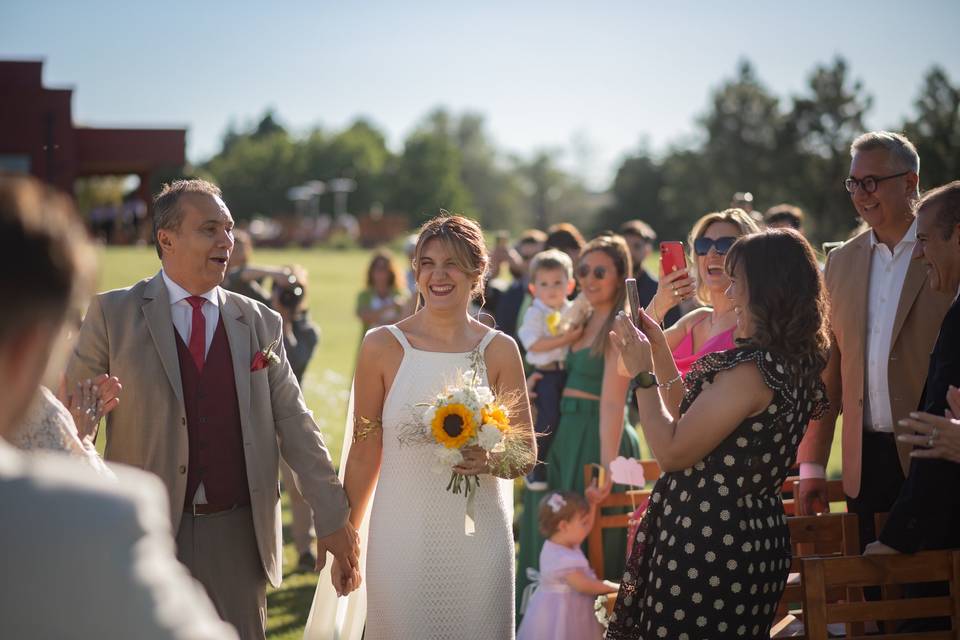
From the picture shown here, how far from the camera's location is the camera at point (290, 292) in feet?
27.5

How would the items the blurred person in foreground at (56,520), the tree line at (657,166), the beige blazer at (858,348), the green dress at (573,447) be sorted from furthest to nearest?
the tree line at (657,166) < the green dress at (573,447) < the beige blazer at (858,348) < the blurred person in foreground at (56,520)

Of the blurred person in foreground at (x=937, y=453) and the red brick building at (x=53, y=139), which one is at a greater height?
the red brick building at (x=53, y=139)

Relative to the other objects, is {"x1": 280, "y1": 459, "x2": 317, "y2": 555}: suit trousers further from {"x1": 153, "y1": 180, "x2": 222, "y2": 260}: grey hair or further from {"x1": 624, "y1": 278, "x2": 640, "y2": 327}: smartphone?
{"x1": 624, "y1": 278, "x2": 640, "y2": 327}: smartphone

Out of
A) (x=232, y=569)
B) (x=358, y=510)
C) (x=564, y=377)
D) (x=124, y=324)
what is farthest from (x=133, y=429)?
(x=564, y=377)

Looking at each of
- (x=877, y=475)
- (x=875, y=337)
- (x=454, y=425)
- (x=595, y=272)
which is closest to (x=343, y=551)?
(x=454, y=425)

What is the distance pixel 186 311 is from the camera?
443 cm

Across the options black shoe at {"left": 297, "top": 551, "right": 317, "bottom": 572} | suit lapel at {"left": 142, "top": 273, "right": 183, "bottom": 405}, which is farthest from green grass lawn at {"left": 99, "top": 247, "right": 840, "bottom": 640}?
suit lapel at {"left": 142, "top": 273, "right": 183, "bottom": 405}

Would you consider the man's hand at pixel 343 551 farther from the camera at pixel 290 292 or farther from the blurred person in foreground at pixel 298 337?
the camera at pixel 290 292

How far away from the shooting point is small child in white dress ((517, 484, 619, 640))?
5633 millimetres

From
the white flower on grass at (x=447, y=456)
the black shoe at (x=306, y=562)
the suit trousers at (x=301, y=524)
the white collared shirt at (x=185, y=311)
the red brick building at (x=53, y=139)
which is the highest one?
the red brick building at (x=53, y=139)

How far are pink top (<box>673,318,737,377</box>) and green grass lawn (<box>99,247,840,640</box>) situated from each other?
9.69ft

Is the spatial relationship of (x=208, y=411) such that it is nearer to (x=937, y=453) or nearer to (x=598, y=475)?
(x=598, y=475)

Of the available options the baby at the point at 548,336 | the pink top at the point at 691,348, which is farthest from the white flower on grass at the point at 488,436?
the baby at the point at 548,336

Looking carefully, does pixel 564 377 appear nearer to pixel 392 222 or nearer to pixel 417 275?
pixel 417 275
